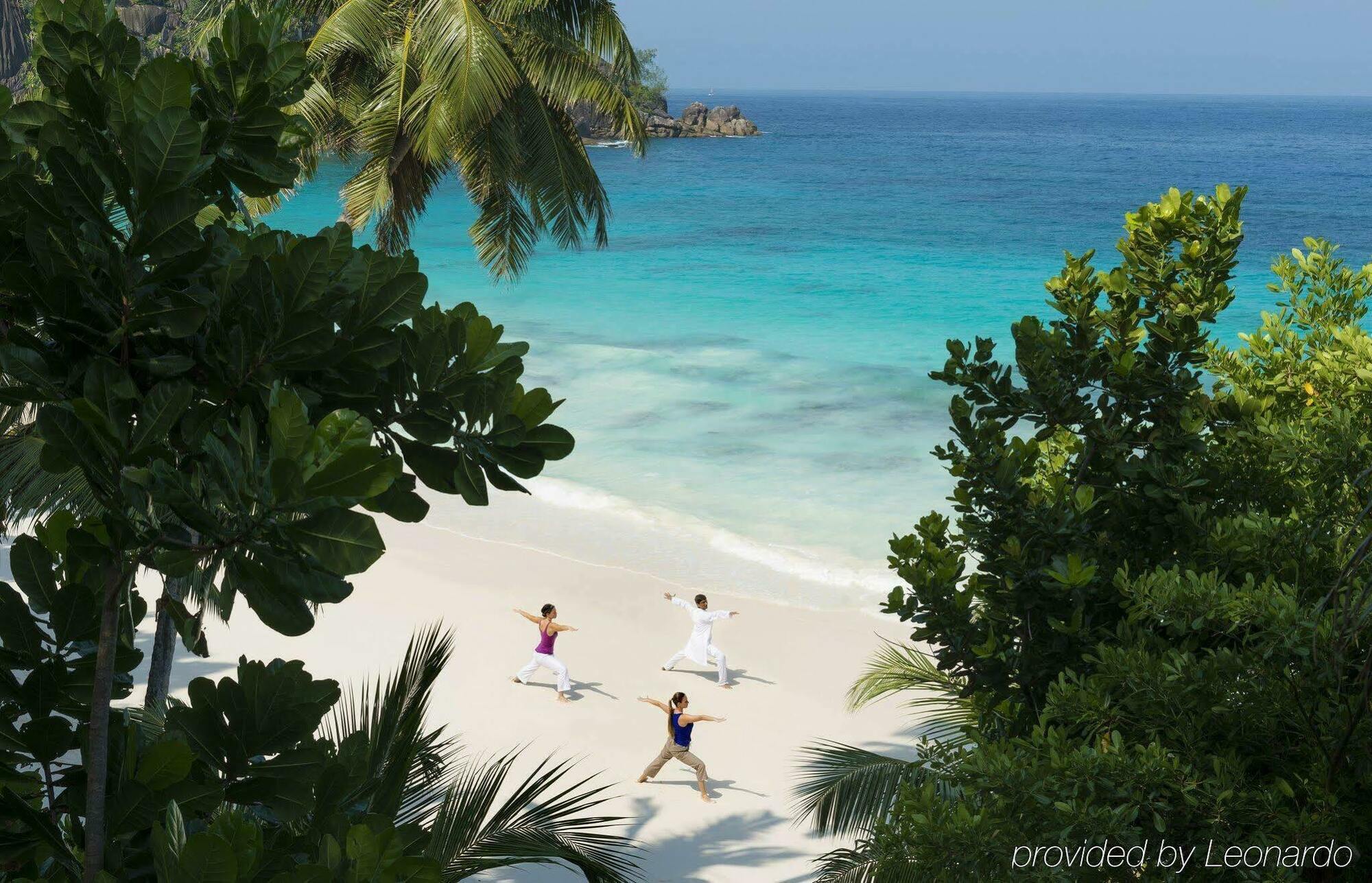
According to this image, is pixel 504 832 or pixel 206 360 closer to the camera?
pixel 206 360

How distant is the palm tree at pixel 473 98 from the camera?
34.3 feet

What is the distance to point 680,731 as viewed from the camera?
357 inches

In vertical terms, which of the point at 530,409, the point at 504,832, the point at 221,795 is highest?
the point at 530,409

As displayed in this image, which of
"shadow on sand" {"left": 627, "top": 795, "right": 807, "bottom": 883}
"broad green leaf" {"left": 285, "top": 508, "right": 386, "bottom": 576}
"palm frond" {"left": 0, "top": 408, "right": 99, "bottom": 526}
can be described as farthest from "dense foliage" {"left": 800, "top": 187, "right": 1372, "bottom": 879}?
"palm frond" {"left": 0, "top": 408, "right": 99, "bottom": 526}

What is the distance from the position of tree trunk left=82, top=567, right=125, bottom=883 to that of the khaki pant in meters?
7.66

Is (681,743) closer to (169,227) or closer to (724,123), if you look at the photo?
(169,227)

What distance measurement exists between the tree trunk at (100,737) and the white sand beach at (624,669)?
6.72 metres

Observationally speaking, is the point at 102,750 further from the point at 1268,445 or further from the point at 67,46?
the point at 1268,445

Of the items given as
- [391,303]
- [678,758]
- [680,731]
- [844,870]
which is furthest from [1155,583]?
[678,758]

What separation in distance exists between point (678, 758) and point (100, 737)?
7917 millimetres

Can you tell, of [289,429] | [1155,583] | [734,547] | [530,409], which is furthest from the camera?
[734,547]

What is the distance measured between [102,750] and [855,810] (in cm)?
607

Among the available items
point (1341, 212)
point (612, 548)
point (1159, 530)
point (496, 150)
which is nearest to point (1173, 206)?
point (1159, 530)

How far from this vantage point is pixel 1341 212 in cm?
5109
